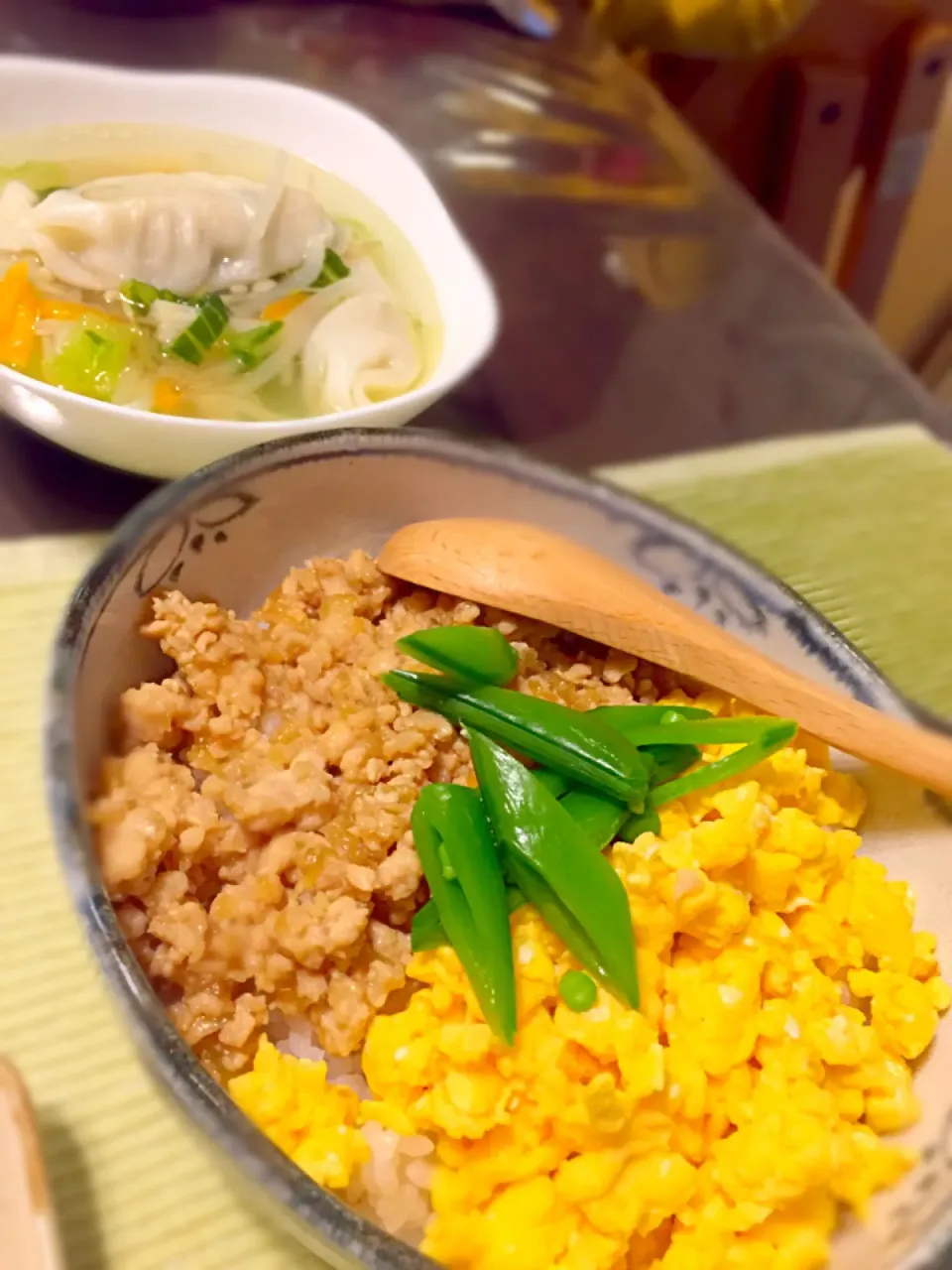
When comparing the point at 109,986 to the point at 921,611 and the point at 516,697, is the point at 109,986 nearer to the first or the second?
the point at 516,697

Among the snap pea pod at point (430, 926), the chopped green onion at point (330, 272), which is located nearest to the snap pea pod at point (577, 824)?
the snap pea pod at point (430, 926)

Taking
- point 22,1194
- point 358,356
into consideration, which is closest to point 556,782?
point 22,1194

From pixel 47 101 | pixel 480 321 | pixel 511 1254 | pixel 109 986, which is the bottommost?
pixel 511 1254

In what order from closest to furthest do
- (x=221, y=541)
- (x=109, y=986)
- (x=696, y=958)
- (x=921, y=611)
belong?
(x=109, y=986) < (x=696, y=958) < (x=221, y=541) < (x=921, y=611)

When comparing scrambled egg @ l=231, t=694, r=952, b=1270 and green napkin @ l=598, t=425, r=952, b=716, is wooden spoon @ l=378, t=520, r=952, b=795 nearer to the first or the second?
scrambled egg @ l=231, t=694, r=952, b=1270

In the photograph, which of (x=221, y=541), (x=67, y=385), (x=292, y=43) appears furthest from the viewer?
(x=292, y=43)

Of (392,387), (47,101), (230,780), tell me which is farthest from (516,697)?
(47,101)
